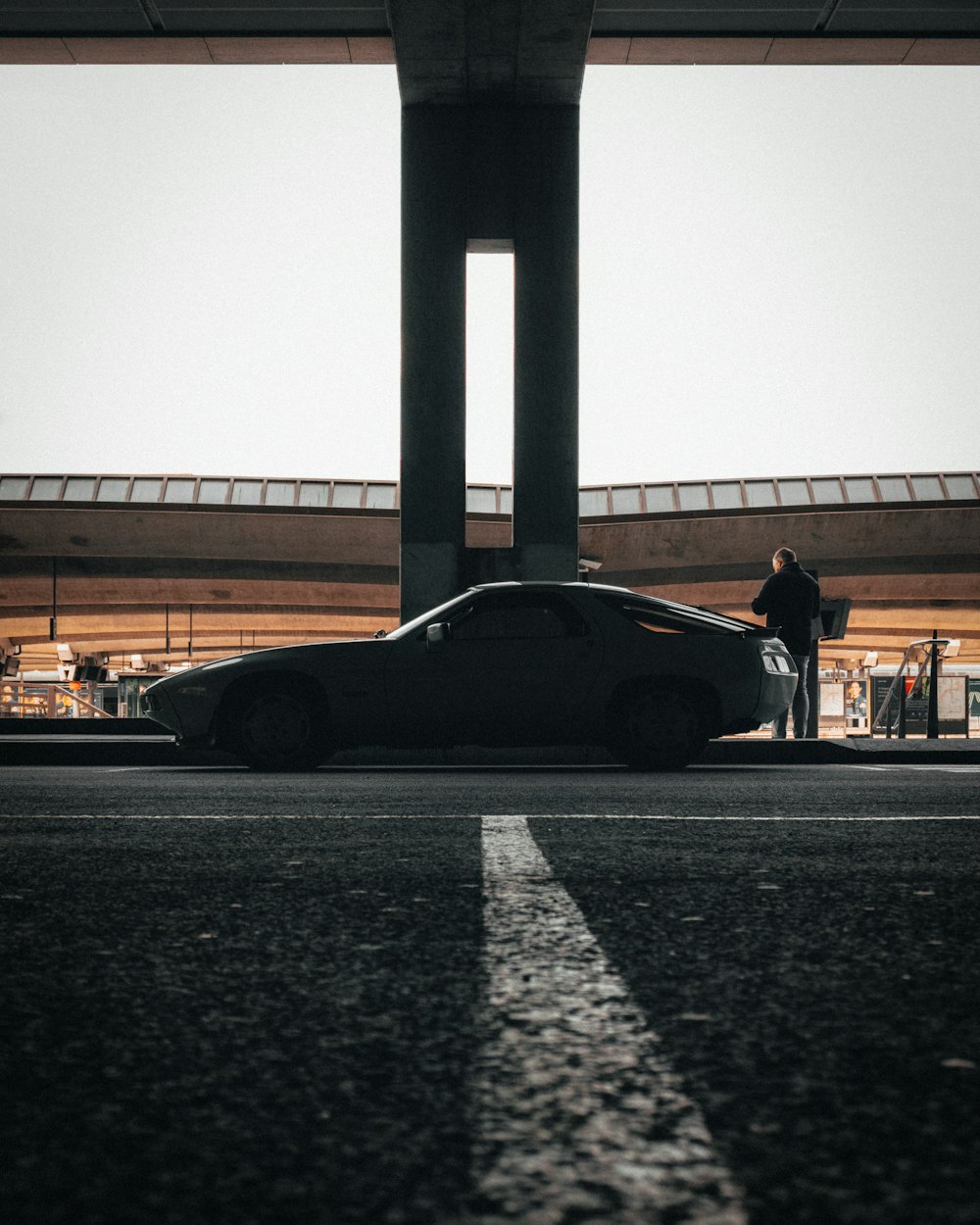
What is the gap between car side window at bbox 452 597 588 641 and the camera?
32.5 ft

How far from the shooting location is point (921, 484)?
3866 cm

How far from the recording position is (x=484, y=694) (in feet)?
31.8

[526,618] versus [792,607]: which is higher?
[792,607]

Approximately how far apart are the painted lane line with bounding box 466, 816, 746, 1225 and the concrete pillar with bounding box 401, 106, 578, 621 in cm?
1263

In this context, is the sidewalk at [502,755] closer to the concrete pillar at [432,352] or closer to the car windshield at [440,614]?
the car windshield at [440,614]

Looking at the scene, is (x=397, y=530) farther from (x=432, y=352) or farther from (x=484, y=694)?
(x=484, y=694)

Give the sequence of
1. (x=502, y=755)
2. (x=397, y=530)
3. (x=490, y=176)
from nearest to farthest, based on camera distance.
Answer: (x=502, y=755), (x=490, y=176), (x=397, y=530)

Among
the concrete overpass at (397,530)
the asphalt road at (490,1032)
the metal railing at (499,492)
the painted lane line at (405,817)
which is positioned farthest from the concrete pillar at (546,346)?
the metal railing at (499,492)

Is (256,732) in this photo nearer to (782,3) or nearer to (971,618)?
(782,3)

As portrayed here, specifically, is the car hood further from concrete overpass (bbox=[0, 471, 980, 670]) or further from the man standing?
concrete overpass (bbox=[0, 471, 980, 670])

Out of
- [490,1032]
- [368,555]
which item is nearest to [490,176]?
[490,1032]

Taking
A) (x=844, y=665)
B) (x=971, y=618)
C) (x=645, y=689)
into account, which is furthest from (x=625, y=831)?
(x=844, y=665)

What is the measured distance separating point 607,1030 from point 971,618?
50434 millimetres

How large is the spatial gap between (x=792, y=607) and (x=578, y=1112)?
1145 cm
